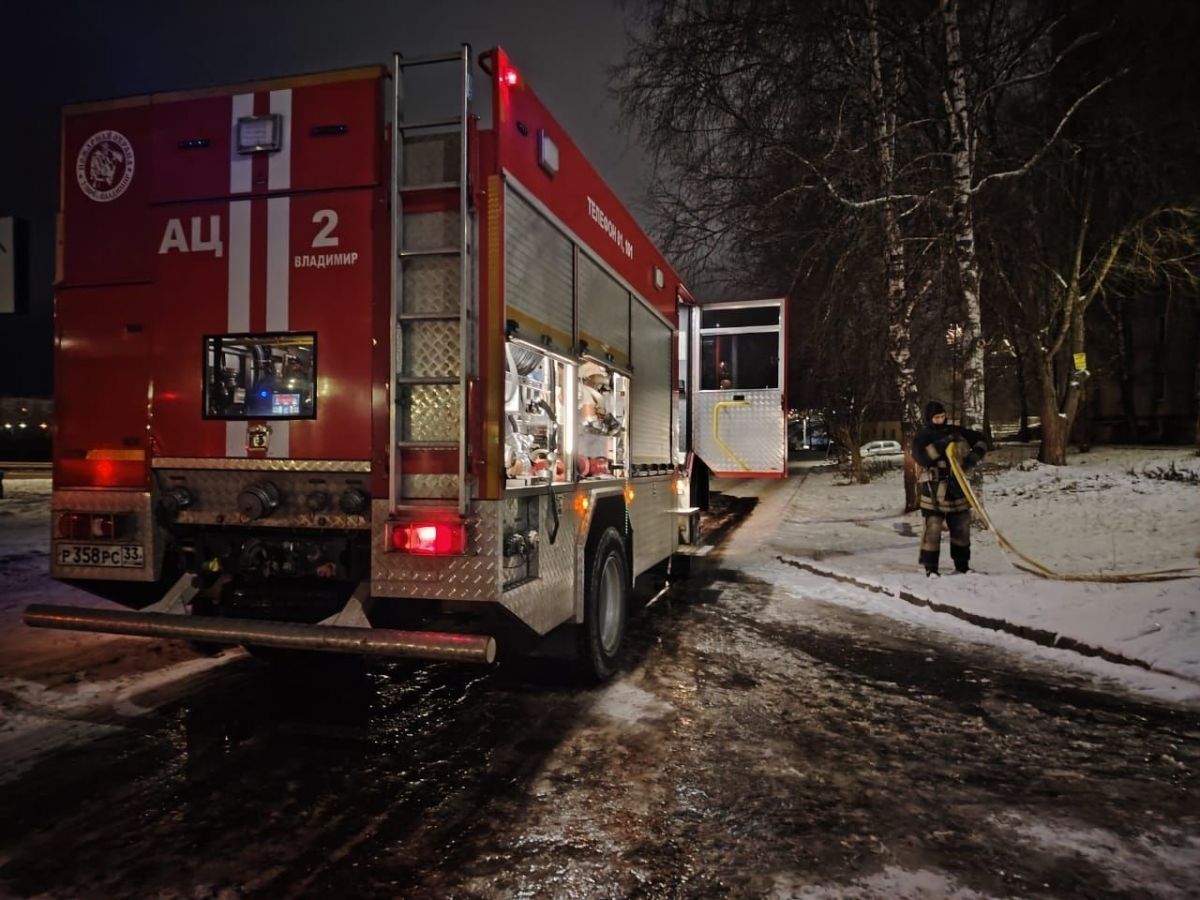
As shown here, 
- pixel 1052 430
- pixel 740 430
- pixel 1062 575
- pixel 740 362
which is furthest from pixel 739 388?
pixel 1052 430

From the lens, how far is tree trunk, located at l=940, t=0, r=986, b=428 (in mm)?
12992

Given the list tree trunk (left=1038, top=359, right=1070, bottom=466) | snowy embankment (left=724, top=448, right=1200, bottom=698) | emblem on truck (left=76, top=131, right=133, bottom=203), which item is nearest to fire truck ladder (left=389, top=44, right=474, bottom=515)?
emblem on truck (left=76, top=131, right=133, bottom=203)

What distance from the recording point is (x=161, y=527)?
4527 mm

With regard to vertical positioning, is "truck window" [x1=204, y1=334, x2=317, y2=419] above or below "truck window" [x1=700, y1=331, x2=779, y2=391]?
below

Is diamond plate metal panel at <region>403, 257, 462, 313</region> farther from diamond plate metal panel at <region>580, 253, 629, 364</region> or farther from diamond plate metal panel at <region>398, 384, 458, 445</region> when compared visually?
diamond plate metal panel at <region>580, 253, 629, 364</region>

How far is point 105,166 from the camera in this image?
4633 mm

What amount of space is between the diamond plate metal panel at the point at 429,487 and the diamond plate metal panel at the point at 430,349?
504mm

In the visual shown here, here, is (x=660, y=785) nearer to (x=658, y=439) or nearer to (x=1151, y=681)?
(x=1151, y=681)

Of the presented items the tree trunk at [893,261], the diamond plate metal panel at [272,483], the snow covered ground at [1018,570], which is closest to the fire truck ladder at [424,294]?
the diamond plate metal panel at [272,483]

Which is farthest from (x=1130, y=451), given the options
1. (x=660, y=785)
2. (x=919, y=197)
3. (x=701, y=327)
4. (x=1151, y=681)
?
(x=660, y=785)

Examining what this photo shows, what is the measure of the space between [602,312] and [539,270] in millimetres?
1402

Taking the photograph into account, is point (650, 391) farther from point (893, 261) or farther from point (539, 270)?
point (893, 261)

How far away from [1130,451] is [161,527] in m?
26.6

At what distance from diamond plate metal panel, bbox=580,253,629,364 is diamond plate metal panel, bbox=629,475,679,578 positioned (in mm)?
1171
